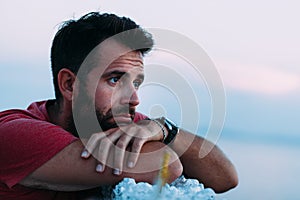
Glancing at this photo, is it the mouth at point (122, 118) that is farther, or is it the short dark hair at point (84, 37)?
the short dark hair at point (84, 37)

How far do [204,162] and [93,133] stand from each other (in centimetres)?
43

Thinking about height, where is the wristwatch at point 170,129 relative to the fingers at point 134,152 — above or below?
below

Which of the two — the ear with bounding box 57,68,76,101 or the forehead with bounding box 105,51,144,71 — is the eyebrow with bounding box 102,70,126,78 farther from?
the ear with bounding box 57,68,76,101

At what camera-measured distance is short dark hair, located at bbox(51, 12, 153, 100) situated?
7.02 ft

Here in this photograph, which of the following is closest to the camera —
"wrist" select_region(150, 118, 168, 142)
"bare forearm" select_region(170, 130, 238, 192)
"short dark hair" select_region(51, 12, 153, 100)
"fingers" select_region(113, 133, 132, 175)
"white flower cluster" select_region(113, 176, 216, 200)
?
"white flower cluster" select_region(113, 176, 216, 200)

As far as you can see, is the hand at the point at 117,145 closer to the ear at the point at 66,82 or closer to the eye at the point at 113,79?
the eye at the point at 113,79

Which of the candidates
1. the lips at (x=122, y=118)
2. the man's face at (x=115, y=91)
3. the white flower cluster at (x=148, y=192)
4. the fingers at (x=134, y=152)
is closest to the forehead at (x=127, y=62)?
the man's face at (x=115, y=91)

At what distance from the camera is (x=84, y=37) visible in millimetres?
2166

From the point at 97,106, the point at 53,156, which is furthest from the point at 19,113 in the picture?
the point at 53,156

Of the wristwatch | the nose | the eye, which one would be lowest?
the wristwatch

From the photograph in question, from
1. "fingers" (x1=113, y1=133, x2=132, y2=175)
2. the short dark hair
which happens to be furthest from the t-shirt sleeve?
the short dark hair

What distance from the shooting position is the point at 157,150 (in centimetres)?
165

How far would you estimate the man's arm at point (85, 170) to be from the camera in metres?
1.59

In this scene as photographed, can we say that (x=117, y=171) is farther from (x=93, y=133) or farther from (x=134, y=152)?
(x=93, y=133)
